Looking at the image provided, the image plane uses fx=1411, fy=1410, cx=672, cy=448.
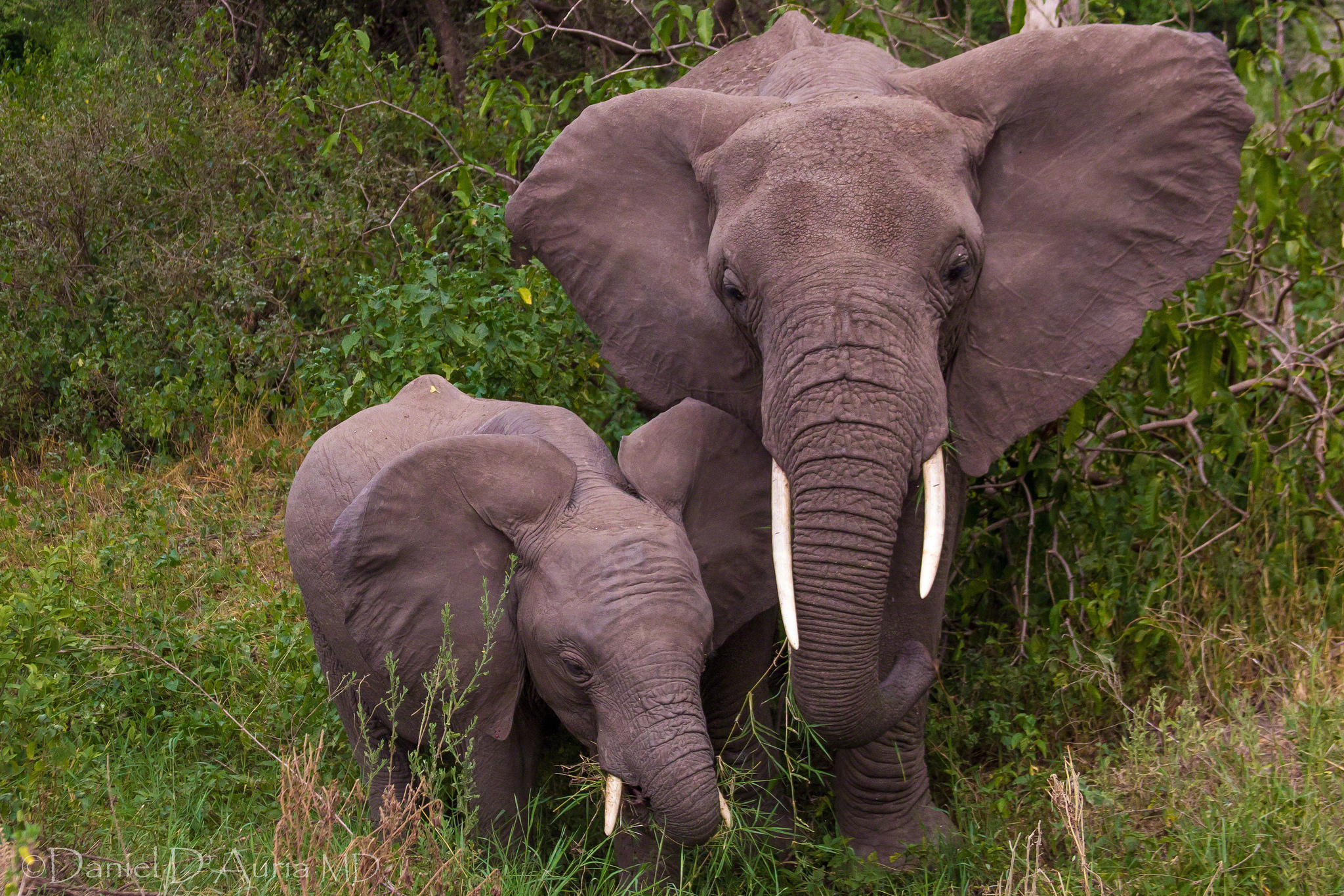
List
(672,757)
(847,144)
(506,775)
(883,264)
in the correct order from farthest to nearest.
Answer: (506,775)
(847,144)
(883,264)
(672,757)

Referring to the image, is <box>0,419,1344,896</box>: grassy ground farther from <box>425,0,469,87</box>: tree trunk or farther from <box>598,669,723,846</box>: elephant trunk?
<box>425,0,469,87</box>: tree trunk

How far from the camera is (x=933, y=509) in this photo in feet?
11.6

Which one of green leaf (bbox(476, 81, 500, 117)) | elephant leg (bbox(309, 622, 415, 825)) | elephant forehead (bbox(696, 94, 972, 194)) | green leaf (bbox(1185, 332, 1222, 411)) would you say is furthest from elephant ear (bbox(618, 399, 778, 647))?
green leaf (bbox(476, 81, 500, 117))

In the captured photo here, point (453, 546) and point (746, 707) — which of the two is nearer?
point (453, 546)

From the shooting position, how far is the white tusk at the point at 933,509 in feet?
11.4

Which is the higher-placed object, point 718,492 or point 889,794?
point 718,492

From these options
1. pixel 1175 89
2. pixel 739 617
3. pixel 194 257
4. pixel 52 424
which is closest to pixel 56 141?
pixel 194 257

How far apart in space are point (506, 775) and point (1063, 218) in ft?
7.21

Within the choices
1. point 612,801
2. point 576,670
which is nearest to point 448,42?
point 576,670

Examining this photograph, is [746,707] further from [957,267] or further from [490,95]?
[490,95]

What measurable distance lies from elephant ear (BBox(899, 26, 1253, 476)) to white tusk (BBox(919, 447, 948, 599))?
17.2 inches

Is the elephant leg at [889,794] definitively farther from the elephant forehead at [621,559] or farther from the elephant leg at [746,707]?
the elephant forehead at [621,559]

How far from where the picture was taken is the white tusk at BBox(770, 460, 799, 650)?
135 inches

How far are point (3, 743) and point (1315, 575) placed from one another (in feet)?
15.2
